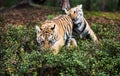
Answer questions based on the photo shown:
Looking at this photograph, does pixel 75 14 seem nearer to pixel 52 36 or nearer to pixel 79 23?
pixel 79 23

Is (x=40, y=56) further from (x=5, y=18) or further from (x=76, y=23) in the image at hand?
(x=5, y=18)

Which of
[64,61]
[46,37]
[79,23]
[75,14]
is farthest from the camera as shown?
[79,23]

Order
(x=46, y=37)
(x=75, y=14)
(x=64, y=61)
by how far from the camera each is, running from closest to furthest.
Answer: (x=64, y=61) → (x=46, y=37) → (x=75, y=14)

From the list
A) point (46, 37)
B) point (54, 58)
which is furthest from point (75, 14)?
point (54, 58)

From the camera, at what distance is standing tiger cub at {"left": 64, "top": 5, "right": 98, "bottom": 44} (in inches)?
355

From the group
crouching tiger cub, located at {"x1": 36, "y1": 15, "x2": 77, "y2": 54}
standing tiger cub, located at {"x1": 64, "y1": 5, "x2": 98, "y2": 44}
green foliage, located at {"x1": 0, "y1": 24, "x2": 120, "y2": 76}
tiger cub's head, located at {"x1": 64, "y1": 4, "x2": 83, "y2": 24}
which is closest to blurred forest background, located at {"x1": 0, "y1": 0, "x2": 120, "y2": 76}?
green foliage, located at {"x1": 0, "y1": 24, "x2": 120, "y2": 76}

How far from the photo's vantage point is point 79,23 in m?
9.17

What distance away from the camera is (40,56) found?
655 cm

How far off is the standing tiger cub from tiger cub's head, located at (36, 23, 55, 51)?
1.74 meters

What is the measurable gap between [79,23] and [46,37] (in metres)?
2.13

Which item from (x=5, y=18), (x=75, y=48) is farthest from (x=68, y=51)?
(x=5, y=18)

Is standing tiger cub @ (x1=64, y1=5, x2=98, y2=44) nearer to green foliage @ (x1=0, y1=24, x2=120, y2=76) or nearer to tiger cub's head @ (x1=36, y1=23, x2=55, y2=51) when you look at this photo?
green foliage @ (x1=0, y1=24, x2=120, y2=76)

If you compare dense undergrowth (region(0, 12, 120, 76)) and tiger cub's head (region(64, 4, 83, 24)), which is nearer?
dense undergrowth (region(0, 12, 120, 76))

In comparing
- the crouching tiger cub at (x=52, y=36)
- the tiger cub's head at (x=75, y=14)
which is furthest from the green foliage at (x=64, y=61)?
the tiger cub's head at (x=75, y=14)
